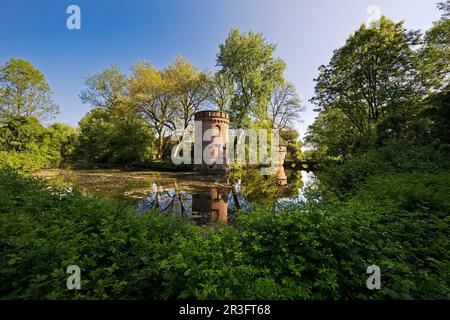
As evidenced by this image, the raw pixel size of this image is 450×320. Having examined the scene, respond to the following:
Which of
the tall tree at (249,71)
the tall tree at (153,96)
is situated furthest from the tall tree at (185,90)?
the tall tree at (249,71)

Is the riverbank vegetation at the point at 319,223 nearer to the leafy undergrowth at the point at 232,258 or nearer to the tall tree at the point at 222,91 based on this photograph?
the leafy undergrowth at the point at 232,258

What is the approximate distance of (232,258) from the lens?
7.98ft

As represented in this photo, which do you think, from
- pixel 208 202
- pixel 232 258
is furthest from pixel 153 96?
pixel 232 258

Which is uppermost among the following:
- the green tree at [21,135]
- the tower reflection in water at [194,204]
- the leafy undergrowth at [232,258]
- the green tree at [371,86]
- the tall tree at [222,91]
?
the tall tree at [222,91]

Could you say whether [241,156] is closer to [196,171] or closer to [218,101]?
[196,171]

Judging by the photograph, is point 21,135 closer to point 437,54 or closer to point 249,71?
point 249,71

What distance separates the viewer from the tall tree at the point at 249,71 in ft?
75.9

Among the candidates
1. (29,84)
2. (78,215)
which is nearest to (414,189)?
(78,215)

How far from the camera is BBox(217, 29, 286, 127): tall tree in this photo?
75.9 feet

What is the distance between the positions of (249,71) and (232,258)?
25289 millimetres

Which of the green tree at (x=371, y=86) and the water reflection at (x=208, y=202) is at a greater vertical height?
the green tree at (x=371, y=86)

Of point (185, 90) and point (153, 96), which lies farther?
point (185, 90)

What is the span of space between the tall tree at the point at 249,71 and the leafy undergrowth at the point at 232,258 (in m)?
21.9

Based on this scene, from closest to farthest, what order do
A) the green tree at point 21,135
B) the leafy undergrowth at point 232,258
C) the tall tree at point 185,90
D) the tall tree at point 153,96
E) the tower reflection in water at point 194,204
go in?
1. the leafy undergrowth at point 232,258
2. the tower reflection in water at point 194,204
3. the green tree at point 21,135
4. the tall tree at point 153,96
5. the tall tree at point 185,90
